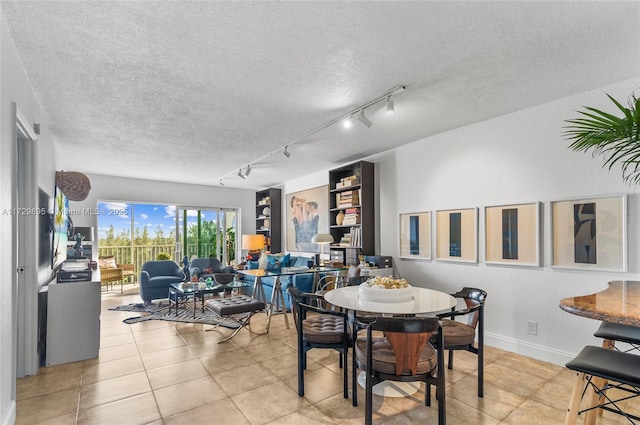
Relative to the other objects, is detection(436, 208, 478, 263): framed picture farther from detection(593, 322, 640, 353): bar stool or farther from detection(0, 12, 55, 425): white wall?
detection(0, 12, 55, 425): white wall

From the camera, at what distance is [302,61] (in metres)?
2.44

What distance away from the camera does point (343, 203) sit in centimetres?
568

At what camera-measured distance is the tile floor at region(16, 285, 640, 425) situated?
224cm

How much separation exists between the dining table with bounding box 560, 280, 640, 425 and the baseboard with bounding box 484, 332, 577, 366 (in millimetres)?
1197

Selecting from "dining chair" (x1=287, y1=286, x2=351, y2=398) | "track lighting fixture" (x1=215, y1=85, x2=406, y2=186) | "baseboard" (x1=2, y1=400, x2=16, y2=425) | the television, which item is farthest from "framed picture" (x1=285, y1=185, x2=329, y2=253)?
"baseboard" (x1=2, y1=400, x2=16, y2=425)

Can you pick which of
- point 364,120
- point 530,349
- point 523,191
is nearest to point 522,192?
point 523,191

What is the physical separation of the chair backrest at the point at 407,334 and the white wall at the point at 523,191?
1.99 meters

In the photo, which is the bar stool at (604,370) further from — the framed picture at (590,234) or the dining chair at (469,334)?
the framed picture at (590,234)

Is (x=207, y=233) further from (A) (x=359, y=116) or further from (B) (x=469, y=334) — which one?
(B) (x=469, y=334)

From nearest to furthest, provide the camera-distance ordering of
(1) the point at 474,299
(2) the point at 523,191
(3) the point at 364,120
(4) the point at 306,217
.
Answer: (1) the point at 474,299
(3) the point at 364,120
(2) the point at 523,191
(4) the point at 306,217

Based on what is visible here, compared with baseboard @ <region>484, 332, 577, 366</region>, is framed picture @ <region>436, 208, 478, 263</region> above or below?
above

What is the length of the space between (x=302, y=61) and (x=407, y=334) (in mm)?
2072

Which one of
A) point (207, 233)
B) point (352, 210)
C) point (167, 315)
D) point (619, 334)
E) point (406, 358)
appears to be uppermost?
point (352, 210)

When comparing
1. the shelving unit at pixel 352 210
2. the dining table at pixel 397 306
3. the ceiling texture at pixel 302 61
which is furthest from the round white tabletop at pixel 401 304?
the shelving unit at pixel 352 210
